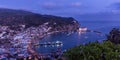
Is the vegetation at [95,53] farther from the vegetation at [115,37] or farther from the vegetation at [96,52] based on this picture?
the vegetation at [115,37]

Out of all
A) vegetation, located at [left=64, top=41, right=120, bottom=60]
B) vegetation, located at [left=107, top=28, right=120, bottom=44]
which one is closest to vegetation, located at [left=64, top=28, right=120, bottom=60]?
vegetation, located at [left=64, top=41, right=120, bottom=60]

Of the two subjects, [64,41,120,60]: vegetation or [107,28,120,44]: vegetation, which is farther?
[107,28,120,44]: vegetation

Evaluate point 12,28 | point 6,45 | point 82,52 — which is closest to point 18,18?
point 12,28

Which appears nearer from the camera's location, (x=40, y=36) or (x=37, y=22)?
(x=40, y=36)

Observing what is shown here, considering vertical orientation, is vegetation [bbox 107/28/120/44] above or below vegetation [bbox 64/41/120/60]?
below

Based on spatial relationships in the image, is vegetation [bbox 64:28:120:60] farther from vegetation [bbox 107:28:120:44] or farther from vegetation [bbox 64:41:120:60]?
vegetation [bbox 107:28:120:44]

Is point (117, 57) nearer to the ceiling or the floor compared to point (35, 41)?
nearer to the ceiling

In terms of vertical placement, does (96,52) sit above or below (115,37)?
above

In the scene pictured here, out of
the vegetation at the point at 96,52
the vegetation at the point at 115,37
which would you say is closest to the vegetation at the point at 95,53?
the vegetation at the point at 96,52

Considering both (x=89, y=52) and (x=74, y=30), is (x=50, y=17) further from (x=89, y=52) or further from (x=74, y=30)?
(x=89, y=52)

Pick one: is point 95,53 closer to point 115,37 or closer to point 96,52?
point 96,52

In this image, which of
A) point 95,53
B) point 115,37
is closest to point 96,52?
point 95,53
